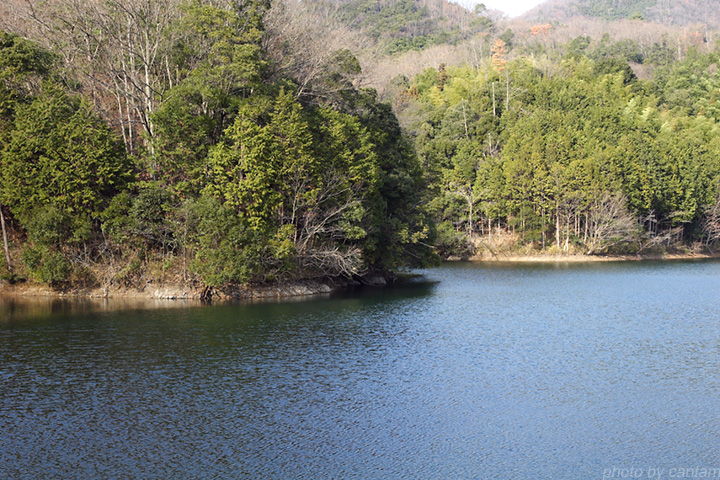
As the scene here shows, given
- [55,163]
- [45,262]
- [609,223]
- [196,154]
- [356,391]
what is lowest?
[356,391]

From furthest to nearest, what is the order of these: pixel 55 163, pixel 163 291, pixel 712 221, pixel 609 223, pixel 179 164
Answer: pixel 712 221 → pixel 609 223 → pixel 179 164 → pixel 163 291 → pixel 55 163

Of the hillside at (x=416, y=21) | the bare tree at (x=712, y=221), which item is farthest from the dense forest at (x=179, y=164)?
the hillside at (x=416, y=21)

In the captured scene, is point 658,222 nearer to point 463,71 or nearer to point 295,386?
point 463,71

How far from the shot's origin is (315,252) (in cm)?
3291

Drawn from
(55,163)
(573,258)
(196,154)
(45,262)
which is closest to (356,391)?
(196,154)

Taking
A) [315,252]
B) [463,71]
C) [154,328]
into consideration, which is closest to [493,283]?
[315,252]

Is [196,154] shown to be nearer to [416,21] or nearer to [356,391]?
[356,391]

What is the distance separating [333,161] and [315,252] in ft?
15.6

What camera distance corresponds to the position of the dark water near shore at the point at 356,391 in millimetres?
12789

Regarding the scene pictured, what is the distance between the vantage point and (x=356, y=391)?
17078mm

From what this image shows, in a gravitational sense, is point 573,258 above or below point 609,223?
below

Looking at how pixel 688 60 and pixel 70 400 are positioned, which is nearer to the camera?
pixel 70 400

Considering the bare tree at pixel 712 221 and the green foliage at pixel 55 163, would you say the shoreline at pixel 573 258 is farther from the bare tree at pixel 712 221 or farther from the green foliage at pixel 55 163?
the green foliage at pixel 55 163

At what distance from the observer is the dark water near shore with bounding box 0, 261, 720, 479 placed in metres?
→ 12.8
